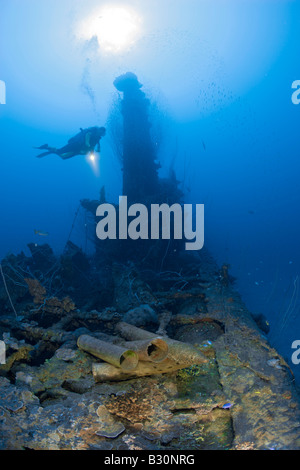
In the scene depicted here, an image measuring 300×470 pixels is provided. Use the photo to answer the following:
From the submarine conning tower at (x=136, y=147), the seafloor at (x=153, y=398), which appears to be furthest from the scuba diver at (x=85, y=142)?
the seafloor at (x=153, y=398)

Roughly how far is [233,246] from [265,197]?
34926 mm

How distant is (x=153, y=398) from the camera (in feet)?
10.5

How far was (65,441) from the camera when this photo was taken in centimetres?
249

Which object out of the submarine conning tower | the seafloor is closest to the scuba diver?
the submarine conning tower

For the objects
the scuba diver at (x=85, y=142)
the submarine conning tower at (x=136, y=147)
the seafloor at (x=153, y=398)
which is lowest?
the seafloor at (x=153, y=398)

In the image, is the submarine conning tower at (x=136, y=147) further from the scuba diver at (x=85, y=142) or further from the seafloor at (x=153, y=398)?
the seafloor at (x=153, y=398)

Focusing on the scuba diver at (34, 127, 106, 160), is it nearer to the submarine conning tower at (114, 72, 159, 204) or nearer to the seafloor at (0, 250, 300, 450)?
the submarine conning tower at (114, 72, 159, 204)

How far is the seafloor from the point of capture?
256cm

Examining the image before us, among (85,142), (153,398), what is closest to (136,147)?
(85,142)

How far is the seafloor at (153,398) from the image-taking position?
8.39ft

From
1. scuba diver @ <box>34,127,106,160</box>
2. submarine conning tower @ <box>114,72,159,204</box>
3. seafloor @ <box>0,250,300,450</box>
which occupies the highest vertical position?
submarine conning tower @ <box>114,72,159,204</box>

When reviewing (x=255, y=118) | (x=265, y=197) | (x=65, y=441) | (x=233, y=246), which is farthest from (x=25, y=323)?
(x=255, y=118)

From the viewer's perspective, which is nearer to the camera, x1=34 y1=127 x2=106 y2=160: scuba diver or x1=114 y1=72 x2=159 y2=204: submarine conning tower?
x1=34 y1=127 x2=106 y2=160: scuba diver

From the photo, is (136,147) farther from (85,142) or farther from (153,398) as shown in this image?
(153,398)
